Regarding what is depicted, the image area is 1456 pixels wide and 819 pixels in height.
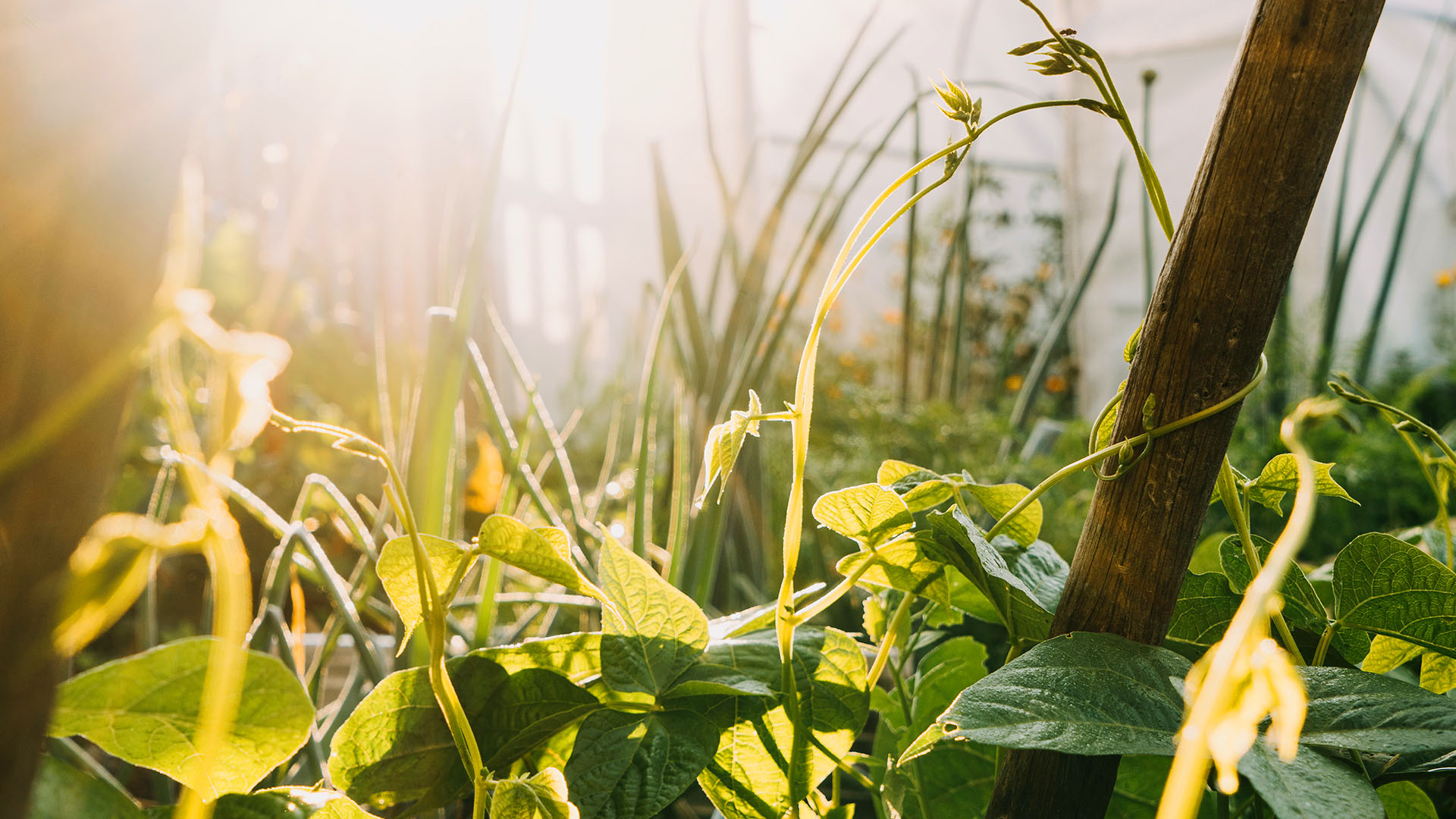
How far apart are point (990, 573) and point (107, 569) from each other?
0.62 feet

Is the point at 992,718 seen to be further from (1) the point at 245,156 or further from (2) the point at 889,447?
(1) the point at 245,156

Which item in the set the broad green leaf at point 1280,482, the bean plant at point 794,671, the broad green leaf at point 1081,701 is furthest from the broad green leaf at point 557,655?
the broad green leaf at point 1280,482

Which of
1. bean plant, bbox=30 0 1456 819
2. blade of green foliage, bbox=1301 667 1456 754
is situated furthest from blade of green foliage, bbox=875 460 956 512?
blade of green foliage, bbox=1301 667 1456 754

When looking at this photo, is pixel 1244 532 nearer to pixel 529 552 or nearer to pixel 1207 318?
pixel 1207 318

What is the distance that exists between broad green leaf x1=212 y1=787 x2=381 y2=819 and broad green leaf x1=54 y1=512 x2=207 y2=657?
9cm

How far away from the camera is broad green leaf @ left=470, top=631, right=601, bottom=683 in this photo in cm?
24

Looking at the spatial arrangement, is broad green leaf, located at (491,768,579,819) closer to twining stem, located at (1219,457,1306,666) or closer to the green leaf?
the green leaf

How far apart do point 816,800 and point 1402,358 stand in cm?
344

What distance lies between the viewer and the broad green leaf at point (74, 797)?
155 millimetres

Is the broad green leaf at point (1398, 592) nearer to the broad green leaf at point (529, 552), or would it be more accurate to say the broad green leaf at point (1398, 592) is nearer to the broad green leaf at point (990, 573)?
the broad green leaf at point (990, 573)

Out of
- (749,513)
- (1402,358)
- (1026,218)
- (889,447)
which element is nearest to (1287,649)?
(749,513)

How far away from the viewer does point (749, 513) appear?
0.72m

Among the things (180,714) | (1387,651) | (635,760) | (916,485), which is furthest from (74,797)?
(1387,651)

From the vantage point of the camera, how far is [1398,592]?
21 centimetres
